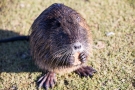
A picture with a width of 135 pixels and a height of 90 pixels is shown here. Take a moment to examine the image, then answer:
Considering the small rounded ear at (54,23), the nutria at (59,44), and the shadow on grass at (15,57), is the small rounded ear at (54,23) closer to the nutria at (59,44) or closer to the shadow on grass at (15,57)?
the nutria at (59,44)

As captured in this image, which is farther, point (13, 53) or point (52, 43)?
point (13, 53)

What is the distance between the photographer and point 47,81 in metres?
3.83

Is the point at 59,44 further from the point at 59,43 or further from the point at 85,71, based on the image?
the point at 85,71

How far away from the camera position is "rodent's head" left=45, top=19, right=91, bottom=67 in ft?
10.5

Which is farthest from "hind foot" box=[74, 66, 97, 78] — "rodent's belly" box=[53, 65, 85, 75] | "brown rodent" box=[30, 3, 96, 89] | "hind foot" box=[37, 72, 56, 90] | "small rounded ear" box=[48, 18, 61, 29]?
"small rounded ear" box=[48, 18, 61, 29]

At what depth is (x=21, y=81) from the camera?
3922 mm

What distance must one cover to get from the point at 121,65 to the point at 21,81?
1389mm

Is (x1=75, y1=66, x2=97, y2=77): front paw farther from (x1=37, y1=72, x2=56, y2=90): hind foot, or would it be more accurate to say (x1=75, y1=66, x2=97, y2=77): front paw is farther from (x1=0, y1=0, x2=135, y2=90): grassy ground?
(x1=37, y1=72, x2=56, y2=90): hind foot

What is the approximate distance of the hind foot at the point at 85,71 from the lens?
3.88 m

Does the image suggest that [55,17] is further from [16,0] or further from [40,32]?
[16,0]

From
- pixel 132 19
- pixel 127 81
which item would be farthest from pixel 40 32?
pixel 132 19

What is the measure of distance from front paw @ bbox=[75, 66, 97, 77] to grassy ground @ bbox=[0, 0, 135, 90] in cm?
6

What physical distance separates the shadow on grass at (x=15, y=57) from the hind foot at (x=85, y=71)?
60 cm

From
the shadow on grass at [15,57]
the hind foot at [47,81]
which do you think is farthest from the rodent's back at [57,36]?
the shadow on grass at [15,57]
